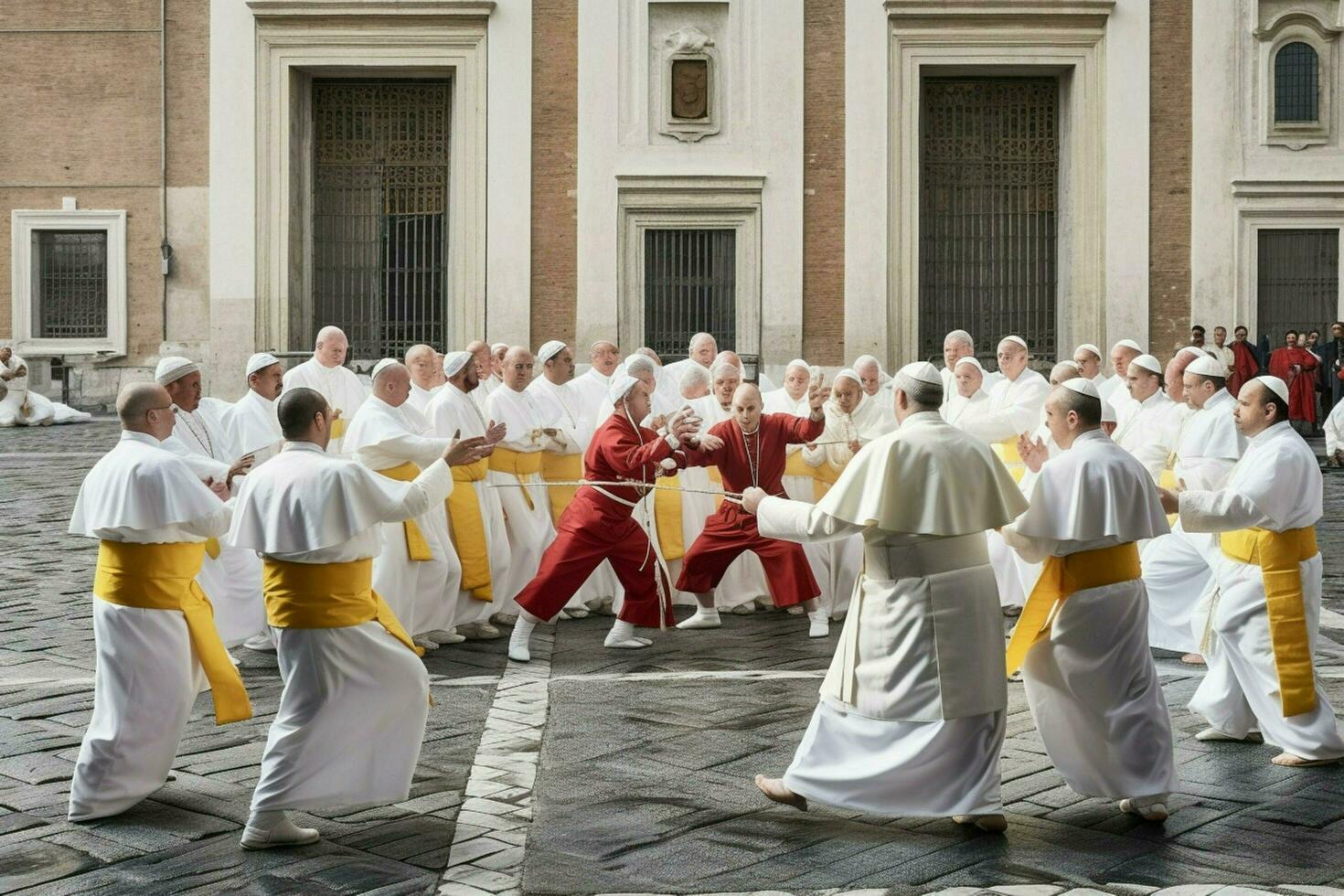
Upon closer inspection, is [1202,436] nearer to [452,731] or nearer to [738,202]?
[452,731]

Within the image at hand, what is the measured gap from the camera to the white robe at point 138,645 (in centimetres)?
560

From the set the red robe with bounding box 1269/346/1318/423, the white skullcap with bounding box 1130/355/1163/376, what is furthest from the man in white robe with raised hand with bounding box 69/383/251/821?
the red robe with bounding box 1269/346/1318/423

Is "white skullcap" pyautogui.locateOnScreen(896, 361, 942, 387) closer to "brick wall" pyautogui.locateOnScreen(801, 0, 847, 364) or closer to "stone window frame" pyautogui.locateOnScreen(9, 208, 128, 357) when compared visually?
"brick wall" pyautogui.locateOnScreen(801, 0, 847, 364)

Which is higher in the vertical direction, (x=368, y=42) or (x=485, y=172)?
(x=368, y=42)

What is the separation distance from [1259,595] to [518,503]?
487 centimetres

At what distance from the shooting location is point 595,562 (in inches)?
341

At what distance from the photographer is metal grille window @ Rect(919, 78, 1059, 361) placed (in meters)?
21.1

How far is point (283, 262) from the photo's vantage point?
67.1 ft

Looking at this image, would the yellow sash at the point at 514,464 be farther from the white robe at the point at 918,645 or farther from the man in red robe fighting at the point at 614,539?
the white robe at the point at 918,645

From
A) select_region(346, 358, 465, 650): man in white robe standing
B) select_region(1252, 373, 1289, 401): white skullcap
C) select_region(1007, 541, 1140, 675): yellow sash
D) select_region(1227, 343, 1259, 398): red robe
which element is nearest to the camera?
select_region(1007, 541, 1140, 675): yellow sash

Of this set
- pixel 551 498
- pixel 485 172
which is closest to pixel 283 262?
pixel 485 172

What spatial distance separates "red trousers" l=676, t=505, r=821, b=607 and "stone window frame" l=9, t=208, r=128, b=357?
14087 millimetres

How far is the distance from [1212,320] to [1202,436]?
1243cm

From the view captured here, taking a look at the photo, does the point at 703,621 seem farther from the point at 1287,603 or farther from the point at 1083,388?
the point at 1083,388
